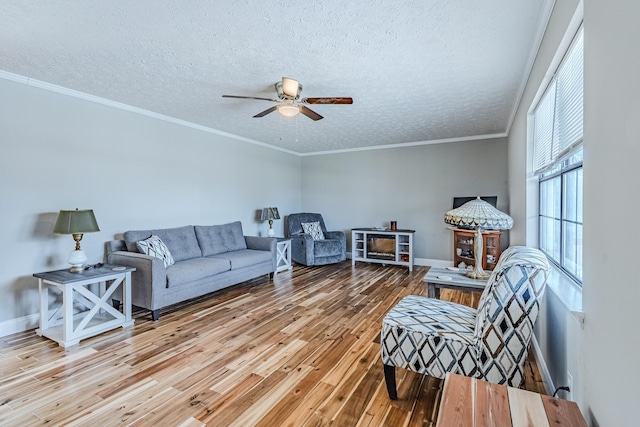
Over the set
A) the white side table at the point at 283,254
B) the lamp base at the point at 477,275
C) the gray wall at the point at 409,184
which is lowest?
the white side table at the point at 283,254

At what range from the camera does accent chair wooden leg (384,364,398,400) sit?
1889 millimetres

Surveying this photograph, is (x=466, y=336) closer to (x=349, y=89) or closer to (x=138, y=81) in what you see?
(x=349, y=89)

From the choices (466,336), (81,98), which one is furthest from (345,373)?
(81,98)

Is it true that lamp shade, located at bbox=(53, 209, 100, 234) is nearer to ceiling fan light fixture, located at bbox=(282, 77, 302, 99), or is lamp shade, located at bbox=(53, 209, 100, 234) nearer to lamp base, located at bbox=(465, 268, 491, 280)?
ceiling fan light fixture, located at bbox=(282, 77, 302, 99)

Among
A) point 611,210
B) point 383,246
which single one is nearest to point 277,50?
point 611,210

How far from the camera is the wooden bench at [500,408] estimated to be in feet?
3.31

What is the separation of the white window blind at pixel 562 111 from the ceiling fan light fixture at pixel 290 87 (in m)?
2.01

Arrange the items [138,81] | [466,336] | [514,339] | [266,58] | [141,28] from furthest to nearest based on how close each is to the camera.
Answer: [138,81], [266,58], [141,28], [466,336], [514,339]

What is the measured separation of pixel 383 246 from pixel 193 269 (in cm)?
371

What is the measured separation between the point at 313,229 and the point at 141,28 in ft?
15.4

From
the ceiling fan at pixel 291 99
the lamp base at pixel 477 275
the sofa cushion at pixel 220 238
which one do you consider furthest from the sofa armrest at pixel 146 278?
the lamp base at pixel 477 275

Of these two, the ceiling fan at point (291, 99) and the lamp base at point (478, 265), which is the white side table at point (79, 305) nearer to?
the ceiling fan at point (291, 99)

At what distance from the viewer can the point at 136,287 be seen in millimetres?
3275

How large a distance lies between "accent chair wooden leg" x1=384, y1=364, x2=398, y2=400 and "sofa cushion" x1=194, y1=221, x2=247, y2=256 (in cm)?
322
